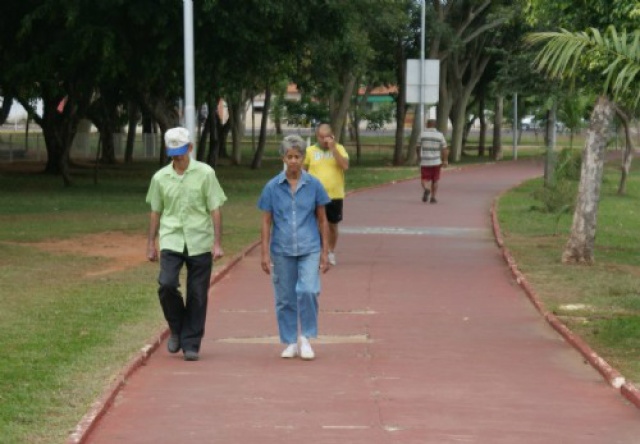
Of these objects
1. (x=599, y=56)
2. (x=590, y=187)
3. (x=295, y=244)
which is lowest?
(x=590, y=187)

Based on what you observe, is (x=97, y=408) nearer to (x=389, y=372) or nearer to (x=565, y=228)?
(x=389, y=372)

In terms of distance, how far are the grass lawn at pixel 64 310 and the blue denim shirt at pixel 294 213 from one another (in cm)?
146

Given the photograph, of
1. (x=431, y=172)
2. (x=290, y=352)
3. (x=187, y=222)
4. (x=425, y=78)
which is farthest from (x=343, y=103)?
(x=187, y=222)

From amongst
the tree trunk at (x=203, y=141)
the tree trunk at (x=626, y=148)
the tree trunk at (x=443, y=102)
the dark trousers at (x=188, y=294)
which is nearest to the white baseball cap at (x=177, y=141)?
the dark trousers at (x=188, y=294)

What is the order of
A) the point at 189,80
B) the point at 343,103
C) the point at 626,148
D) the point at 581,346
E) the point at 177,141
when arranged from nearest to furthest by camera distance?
1. the point at 177,141
2. the point at 581,346
3. the point at 189,80
4. the point at 626,148
5. the point at 343,103

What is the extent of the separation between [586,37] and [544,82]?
2126 cm

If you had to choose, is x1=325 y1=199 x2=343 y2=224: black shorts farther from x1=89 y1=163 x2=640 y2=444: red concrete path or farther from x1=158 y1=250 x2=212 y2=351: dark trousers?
x1=158 y1=250 x2=212 y2=351: dark trousers

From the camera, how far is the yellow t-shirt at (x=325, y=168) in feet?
53.7

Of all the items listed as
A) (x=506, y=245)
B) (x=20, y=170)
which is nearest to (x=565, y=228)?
(x=506, y=245)

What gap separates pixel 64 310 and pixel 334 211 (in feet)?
13.1

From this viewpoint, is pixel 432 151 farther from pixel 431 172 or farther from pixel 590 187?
pixel 590 187

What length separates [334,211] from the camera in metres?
16.4

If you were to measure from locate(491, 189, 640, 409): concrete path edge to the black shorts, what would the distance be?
219 cm

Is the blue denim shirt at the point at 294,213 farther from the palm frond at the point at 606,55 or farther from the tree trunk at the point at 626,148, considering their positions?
the tree trunk at the point at 626,148
